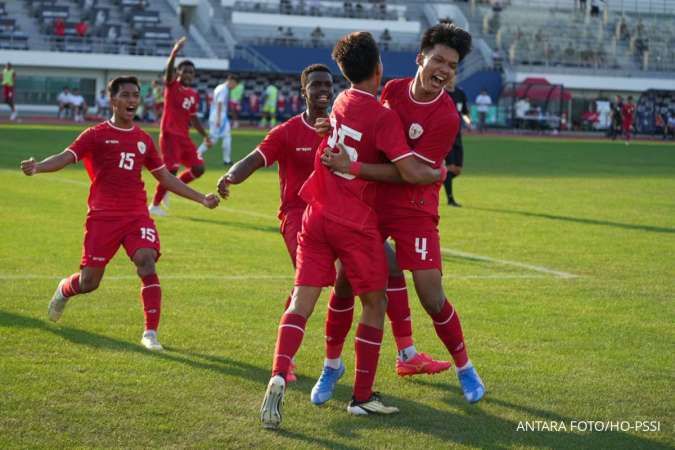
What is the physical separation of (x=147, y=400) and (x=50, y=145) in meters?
23.8

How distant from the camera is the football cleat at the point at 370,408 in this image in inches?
241

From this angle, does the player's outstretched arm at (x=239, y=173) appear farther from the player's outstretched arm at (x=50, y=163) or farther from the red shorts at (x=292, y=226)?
the player's outstretched arm at (x=50, y=163)

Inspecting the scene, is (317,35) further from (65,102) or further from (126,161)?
(126,161)

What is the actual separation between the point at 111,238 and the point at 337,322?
227cm

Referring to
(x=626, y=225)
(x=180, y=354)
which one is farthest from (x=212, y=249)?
(x=626, y=225)

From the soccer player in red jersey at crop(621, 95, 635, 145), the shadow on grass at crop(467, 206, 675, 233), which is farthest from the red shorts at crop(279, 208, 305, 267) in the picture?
the soccer player in red jersey at crop(621, 95, 635, 145)

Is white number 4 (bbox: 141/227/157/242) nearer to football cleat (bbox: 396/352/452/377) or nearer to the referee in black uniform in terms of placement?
football cleat (bbox: 396/352/452/377)

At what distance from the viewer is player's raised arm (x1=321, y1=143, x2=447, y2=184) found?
19.6 ft

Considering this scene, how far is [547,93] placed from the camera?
51406 millimetres

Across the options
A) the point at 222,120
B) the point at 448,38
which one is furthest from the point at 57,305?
the point at 222,120

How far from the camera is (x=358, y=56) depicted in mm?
5930

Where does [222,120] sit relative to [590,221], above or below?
above

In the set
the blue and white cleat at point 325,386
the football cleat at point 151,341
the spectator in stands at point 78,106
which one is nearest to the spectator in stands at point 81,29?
the spectator in stands at point 78,106

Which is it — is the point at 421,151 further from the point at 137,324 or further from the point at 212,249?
the point at 212,249
